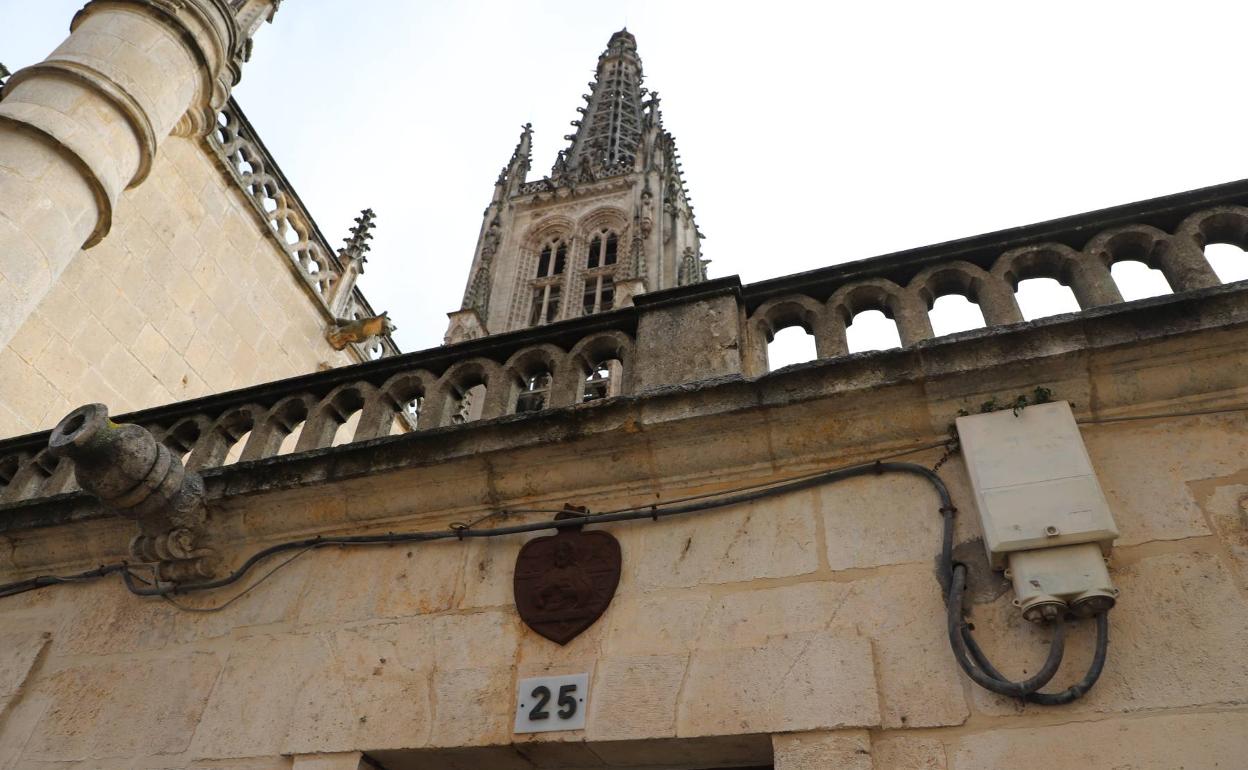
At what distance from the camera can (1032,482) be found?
Result: 9.46ft

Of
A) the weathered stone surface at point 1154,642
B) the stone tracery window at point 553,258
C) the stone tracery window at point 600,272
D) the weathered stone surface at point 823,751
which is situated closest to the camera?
the weathered stone surface at point 1154,642

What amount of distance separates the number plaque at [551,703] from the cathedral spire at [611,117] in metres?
34.7

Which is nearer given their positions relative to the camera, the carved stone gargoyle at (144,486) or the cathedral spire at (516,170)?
the carved stone gargoyle at (144,486)

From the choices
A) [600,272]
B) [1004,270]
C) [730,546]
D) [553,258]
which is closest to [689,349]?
[730,546]

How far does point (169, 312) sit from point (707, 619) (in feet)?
22.1

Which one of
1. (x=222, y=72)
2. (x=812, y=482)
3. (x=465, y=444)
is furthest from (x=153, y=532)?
(x=222, y=72)

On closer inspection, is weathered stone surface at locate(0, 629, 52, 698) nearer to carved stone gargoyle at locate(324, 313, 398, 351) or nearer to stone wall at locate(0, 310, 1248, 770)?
stone wall at locate(0, 310, 1248, 770)

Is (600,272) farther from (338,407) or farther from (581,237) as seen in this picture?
(338,407)

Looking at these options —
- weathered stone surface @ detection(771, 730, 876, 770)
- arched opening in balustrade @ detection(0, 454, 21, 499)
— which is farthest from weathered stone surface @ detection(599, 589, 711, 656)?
arched opening in balustrade @ detection(0, 454, 21, 499)

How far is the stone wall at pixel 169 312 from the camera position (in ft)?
21.7

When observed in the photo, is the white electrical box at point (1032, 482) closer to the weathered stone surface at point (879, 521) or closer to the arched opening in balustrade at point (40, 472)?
the weathered stone surface at point (879, 521)

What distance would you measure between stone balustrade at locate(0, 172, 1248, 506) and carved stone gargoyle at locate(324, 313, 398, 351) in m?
5.53

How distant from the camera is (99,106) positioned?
6188 mm

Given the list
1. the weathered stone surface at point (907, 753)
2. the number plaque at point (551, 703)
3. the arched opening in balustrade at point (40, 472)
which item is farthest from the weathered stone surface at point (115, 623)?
the weathered stone surface at point (907, 753)
